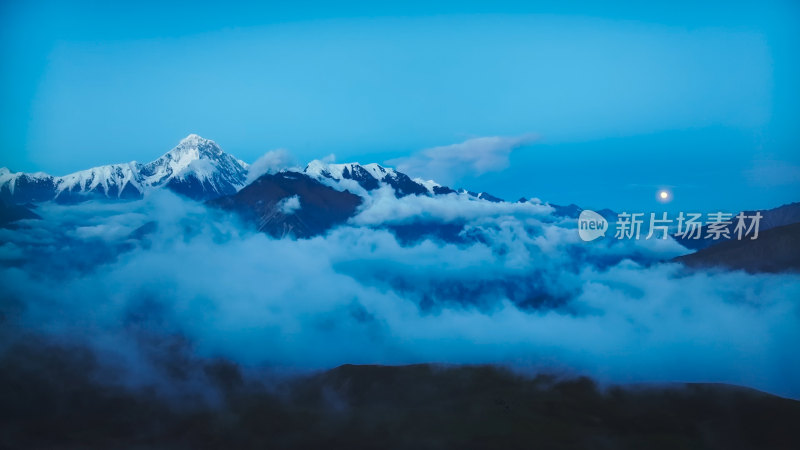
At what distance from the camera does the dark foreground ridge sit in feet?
422

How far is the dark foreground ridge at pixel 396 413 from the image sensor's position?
12850cm

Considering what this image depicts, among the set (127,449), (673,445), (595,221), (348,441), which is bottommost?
(127,449)

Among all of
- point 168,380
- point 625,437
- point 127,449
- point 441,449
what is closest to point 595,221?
point 625,437

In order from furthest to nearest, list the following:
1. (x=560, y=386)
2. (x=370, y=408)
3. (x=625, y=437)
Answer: (x=560, y=386)
(x=370, y=408)
(x=625, y=437)

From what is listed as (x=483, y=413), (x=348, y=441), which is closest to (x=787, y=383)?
(x=483, y=413)

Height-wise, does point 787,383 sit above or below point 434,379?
above

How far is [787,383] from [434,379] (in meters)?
114

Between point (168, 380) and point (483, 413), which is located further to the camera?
point (168, 380)

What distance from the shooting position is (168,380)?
192m

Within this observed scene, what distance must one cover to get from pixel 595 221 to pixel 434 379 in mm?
81755

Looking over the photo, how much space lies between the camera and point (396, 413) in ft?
499

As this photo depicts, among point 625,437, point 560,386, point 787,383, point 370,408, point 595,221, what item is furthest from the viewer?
point 787,383

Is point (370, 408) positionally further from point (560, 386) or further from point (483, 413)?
point (560, 386)

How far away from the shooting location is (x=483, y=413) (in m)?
147
